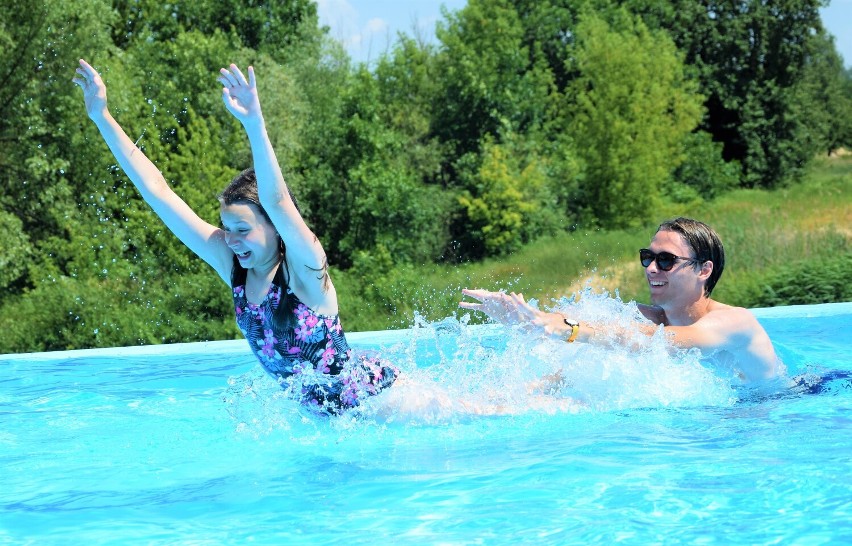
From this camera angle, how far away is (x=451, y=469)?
157 inches

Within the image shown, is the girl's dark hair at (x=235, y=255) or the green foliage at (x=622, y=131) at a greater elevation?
the green foliage at (x=622, y=131)

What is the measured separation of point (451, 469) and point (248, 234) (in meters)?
1.33

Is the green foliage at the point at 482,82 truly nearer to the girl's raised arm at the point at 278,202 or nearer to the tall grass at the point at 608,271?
the tall grass at the point at 608,271

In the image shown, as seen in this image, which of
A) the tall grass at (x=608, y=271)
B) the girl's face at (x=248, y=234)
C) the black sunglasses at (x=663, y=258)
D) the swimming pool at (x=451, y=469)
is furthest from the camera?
the tall grass at (x=608, y=271)

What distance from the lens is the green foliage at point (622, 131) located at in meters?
18.9

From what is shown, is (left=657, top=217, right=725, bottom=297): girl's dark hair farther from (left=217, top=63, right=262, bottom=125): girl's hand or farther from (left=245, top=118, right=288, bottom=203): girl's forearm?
(left=217, top=63, right=262, bottom=125): girl's hand

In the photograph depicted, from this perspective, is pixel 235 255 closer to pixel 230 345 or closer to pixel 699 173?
pixel 230 345

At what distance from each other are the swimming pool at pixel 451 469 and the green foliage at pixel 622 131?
44.3ft

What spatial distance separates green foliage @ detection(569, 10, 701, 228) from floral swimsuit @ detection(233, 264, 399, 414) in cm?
1518

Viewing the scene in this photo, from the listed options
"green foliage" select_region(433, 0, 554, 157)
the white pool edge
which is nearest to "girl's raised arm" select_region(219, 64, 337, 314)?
the white pool edge

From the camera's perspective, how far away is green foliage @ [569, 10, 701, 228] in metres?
18.9

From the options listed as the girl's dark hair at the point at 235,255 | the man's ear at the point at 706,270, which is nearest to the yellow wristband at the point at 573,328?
the man's ear at the point at 706,270

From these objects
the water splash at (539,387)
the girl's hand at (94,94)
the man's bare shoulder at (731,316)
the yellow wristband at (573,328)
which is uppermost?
the girl's hand at (94,94)

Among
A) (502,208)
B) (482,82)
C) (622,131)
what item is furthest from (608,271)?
(482,82)
